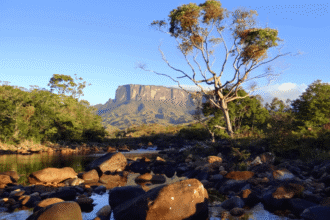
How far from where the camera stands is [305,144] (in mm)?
13086

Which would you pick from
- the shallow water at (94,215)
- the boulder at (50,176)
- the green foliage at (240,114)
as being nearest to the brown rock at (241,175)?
the shallow water at (94,215)

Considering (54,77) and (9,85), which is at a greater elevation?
(54,77)

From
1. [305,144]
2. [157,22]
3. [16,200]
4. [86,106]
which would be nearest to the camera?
[16,200]

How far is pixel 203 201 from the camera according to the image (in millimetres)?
6195

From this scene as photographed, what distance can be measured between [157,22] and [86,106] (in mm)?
17654

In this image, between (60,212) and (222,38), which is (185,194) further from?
(222,38)

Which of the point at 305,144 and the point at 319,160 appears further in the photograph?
the point at 305,144

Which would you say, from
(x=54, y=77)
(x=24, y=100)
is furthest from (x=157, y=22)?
(x=54, y=77)

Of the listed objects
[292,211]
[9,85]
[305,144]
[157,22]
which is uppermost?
[157,22]

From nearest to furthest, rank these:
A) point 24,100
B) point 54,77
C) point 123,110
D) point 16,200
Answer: point 16,200 < point 24,100 < point 54,77 < point 123,110

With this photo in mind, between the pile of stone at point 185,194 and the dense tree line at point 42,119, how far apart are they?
16.0m

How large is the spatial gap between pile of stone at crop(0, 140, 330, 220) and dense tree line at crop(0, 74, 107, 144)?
52.7ft

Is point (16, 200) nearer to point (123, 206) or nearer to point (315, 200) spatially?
point (123, 206)

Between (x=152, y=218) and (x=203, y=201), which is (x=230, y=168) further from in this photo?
(x=152, y=218)
